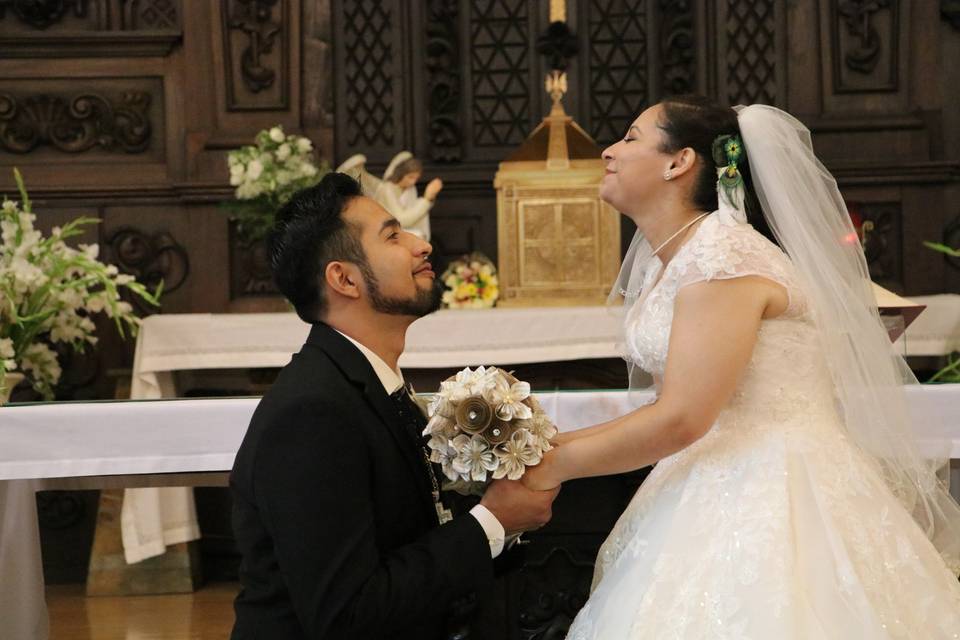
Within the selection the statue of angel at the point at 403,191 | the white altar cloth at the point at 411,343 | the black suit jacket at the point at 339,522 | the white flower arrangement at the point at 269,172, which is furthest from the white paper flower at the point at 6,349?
the black suit jacket at the point at 339,522

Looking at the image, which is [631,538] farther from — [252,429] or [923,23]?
[923,23]

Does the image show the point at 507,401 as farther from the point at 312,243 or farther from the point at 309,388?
the point at 312,243

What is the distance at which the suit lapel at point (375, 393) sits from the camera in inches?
95.5

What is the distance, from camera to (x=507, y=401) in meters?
2.40

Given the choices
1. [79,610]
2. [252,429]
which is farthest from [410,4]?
[252,429]

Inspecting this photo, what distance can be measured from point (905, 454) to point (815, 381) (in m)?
0.34

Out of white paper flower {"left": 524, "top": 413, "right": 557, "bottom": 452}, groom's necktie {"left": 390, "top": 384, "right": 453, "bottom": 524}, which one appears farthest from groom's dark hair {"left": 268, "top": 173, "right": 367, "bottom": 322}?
white paper flower {"left": 524, "top": 413, "right": 557, "bottom": 452}

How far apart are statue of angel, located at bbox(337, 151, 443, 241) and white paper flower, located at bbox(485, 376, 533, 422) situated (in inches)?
142

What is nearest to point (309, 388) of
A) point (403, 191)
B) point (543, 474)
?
point (543, 474)

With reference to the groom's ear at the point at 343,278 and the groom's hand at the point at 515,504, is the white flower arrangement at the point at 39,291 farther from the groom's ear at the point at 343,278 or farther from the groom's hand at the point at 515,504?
the groom's hand at the point at 515,504

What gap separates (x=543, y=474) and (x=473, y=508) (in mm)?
166

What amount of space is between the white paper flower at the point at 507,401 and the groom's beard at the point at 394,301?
0.25 metres

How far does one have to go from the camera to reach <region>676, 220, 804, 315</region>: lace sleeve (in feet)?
8.32

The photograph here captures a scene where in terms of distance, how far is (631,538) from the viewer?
269cm
